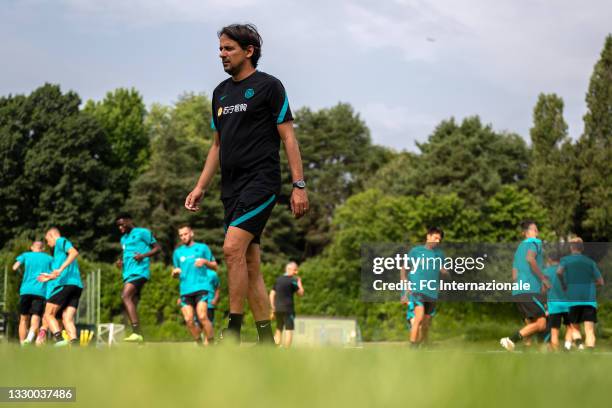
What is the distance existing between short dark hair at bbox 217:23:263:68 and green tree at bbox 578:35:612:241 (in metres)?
56.5

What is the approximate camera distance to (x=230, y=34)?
21.6 feet

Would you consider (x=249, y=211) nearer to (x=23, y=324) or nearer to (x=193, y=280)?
(x=193, y=280)

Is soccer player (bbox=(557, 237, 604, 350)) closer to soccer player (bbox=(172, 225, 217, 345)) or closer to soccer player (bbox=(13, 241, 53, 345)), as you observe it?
soccer player (bbox=(172, 225, 217, 345))

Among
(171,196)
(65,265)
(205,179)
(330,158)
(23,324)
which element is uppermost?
(330,158)

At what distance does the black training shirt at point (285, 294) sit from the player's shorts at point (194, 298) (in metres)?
6.55

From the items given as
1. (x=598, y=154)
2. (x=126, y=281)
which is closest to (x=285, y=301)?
(x=126, y=281)

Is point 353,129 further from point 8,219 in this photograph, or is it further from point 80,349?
point 80,349

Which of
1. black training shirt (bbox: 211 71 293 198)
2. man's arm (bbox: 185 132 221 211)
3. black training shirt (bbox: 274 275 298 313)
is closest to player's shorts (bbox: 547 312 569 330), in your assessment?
black training shirt (bbox: 274 275 298 313)

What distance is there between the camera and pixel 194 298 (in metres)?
17.6

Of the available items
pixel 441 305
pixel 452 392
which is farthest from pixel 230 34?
pixel 441 305

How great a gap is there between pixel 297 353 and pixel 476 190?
5761 cm

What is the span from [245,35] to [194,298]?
1156 centimetres

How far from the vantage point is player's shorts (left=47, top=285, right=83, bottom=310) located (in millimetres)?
15398

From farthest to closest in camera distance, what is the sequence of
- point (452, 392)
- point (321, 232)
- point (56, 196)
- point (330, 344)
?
point (321, 232) < point (56, 196) < point (330, 344) < point (452, 392)
